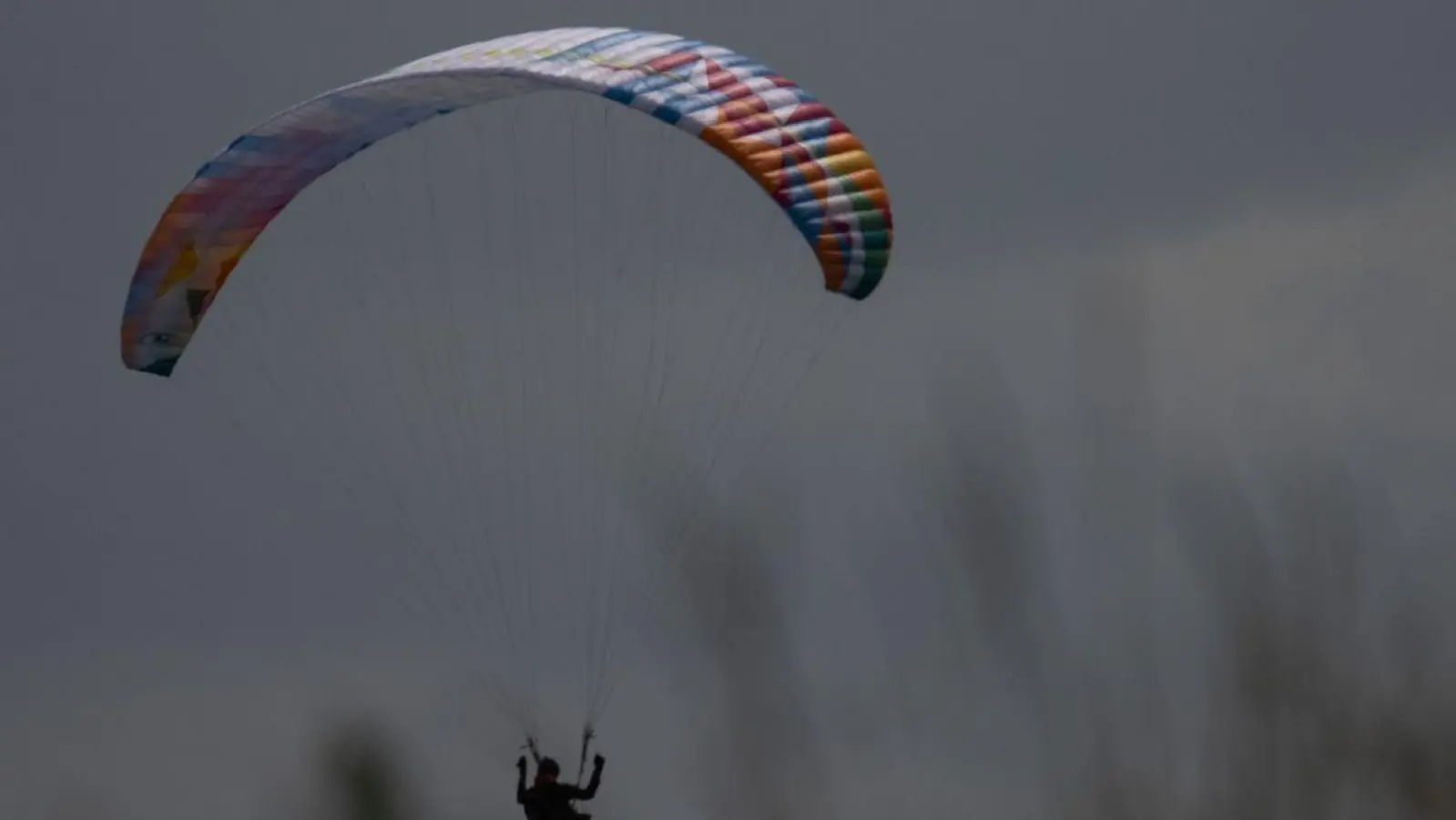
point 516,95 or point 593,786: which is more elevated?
point 516,95

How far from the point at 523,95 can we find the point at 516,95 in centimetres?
13

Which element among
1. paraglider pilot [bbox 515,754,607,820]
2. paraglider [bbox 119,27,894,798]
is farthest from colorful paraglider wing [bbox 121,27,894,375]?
paraglider pilot [bbox 515,754,607,820]

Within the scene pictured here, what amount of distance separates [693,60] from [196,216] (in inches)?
165

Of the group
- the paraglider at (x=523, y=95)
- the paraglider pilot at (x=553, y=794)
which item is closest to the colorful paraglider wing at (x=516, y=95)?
the paraglider at (x=523, y=95)

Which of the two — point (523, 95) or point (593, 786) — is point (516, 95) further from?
point (593, 786)

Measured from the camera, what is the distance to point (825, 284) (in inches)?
667

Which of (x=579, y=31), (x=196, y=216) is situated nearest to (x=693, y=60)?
(x=579, y=31)

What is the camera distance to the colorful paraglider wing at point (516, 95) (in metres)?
16.9

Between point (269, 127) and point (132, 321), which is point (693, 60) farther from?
point (132, 321)

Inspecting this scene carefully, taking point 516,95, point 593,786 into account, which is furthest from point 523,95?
point 593,786

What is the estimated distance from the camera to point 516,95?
728 inches

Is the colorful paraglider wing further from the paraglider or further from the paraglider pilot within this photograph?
the paraglider pilot

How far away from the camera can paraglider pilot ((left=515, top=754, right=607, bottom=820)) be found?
56.7ft

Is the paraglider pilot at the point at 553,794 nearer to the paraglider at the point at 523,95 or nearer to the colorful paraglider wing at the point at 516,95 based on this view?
the paraglider at the point at 523,95
